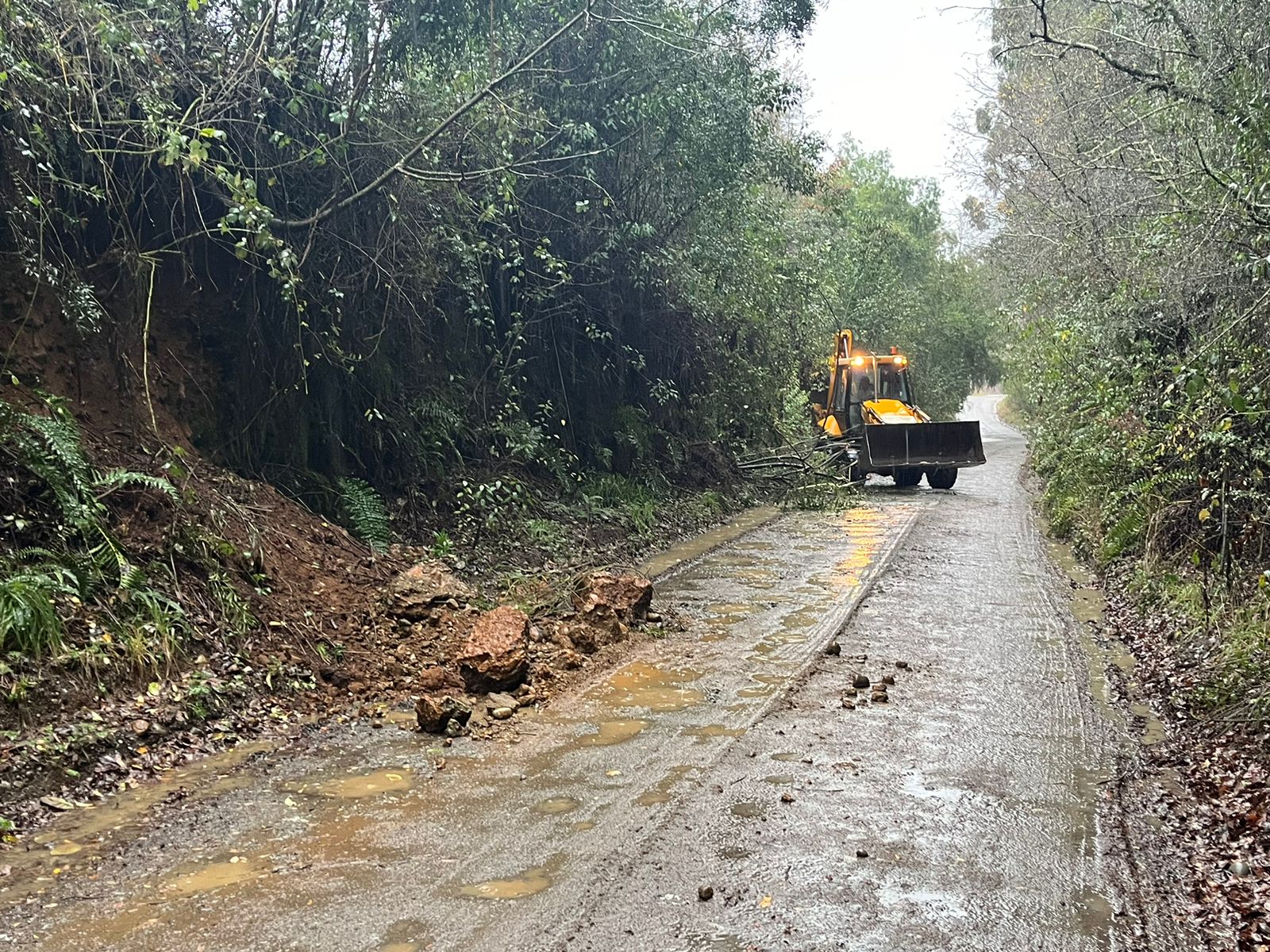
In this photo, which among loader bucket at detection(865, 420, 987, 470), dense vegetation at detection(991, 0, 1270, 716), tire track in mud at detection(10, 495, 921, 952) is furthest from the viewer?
loader bucket at detection(865, 420, 987, 470)

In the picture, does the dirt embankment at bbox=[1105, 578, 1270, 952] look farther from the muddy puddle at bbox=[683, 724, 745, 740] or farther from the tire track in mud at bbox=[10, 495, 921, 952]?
the tire track in mud at bbox=[10, 495, 921, 952]

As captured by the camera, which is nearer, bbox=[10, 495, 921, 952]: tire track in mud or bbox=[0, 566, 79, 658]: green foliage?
bbox=[10, 495, 921, 952]: tire track in mud

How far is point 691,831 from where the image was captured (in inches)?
217

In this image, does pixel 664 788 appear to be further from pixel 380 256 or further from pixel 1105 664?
pixel 380 256

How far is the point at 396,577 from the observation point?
32.0 ft

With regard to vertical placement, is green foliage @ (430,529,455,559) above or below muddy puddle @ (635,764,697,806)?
above

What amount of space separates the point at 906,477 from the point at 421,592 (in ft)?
57.8

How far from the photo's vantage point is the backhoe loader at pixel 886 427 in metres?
23.8

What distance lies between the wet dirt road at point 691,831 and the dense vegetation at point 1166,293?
1.70 meters

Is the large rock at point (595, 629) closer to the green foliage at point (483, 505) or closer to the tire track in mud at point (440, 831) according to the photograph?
the tire track in mud at point (440, 831)

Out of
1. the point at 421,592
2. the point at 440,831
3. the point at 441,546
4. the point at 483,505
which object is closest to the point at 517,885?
the point at 440,831

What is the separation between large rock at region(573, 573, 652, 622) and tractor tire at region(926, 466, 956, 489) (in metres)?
15.6

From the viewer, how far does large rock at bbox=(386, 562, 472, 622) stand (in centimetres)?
920

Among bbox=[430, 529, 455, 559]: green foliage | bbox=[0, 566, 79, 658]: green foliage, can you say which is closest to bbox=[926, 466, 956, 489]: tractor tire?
bbox=[430, 529, 455, 559]: green foliage
